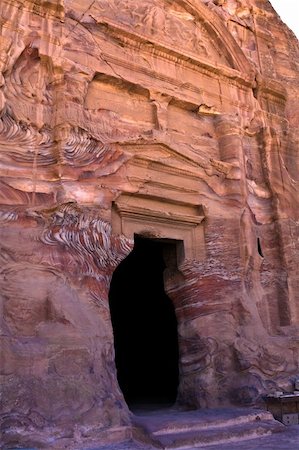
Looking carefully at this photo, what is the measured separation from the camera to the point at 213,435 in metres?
5.10

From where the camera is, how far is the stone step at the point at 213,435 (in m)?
4.84

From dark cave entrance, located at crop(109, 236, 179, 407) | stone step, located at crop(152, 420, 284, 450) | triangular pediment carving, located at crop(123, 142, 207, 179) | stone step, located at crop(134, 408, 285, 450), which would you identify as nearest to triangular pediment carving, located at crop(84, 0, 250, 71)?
triangular pediment carving, located at crop(123, 142, 207, 179)

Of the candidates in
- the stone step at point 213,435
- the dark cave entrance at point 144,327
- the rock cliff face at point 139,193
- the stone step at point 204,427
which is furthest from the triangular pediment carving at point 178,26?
the stone step at point 213,435

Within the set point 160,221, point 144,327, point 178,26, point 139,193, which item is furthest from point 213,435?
point 178,26

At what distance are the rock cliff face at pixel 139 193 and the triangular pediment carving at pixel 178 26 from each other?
27 mm

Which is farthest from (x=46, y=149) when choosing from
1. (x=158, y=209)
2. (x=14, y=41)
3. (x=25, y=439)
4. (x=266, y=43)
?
(x=266, y=43)

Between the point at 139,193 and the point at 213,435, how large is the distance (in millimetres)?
3156

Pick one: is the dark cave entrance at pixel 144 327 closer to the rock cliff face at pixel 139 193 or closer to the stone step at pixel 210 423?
the rock cliff face at pixel 139 193

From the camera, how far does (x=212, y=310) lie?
279 inches

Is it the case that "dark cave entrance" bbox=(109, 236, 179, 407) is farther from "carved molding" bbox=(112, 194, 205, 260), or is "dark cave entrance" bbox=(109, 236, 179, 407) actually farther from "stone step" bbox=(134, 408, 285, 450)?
"stone step" bbox=(134, 408, 285, 450)

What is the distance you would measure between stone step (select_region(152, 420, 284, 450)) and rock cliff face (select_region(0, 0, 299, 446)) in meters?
0.57

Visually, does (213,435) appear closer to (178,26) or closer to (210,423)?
(210,423)

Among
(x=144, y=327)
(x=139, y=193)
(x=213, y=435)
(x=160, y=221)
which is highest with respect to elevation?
(x=139, y=193)

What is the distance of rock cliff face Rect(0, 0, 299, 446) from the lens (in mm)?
5270
